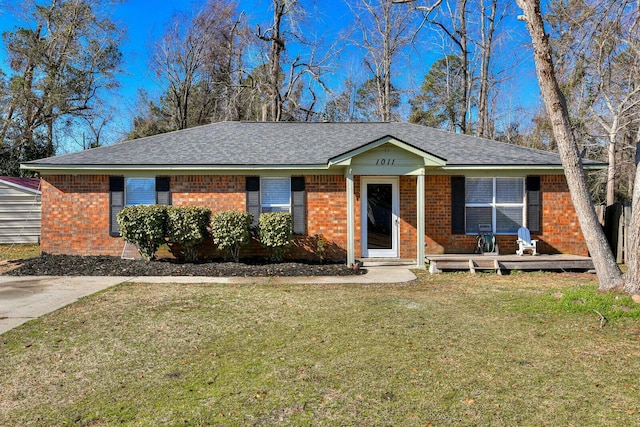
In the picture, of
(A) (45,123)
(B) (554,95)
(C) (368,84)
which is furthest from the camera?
(C) (368,84)

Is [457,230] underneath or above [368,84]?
underneath

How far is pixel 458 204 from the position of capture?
11141 mm

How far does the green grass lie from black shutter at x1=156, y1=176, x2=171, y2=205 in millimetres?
4494

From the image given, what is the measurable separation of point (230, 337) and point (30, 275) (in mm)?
6915

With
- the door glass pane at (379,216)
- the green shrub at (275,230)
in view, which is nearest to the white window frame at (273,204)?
the green shrub at (275,230)

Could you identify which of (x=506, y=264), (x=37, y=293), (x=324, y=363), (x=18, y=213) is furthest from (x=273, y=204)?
(x=18, y=213)

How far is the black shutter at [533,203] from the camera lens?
11.1 metres

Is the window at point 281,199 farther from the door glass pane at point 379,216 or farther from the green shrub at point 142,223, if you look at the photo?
the green shrub at point 142,223

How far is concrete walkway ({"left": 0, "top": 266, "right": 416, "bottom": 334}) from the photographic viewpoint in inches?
246

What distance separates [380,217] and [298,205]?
228cm

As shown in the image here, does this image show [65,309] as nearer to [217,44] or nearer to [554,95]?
[554,95]

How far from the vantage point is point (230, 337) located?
5062mm

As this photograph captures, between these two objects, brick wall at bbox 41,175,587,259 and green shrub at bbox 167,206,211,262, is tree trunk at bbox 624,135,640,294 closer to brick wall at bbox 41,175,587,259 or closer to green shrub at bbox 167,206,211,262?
brick wall at bbox 41,175,587,259

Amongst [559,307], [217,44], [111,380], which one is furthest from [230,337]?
[217,44]
